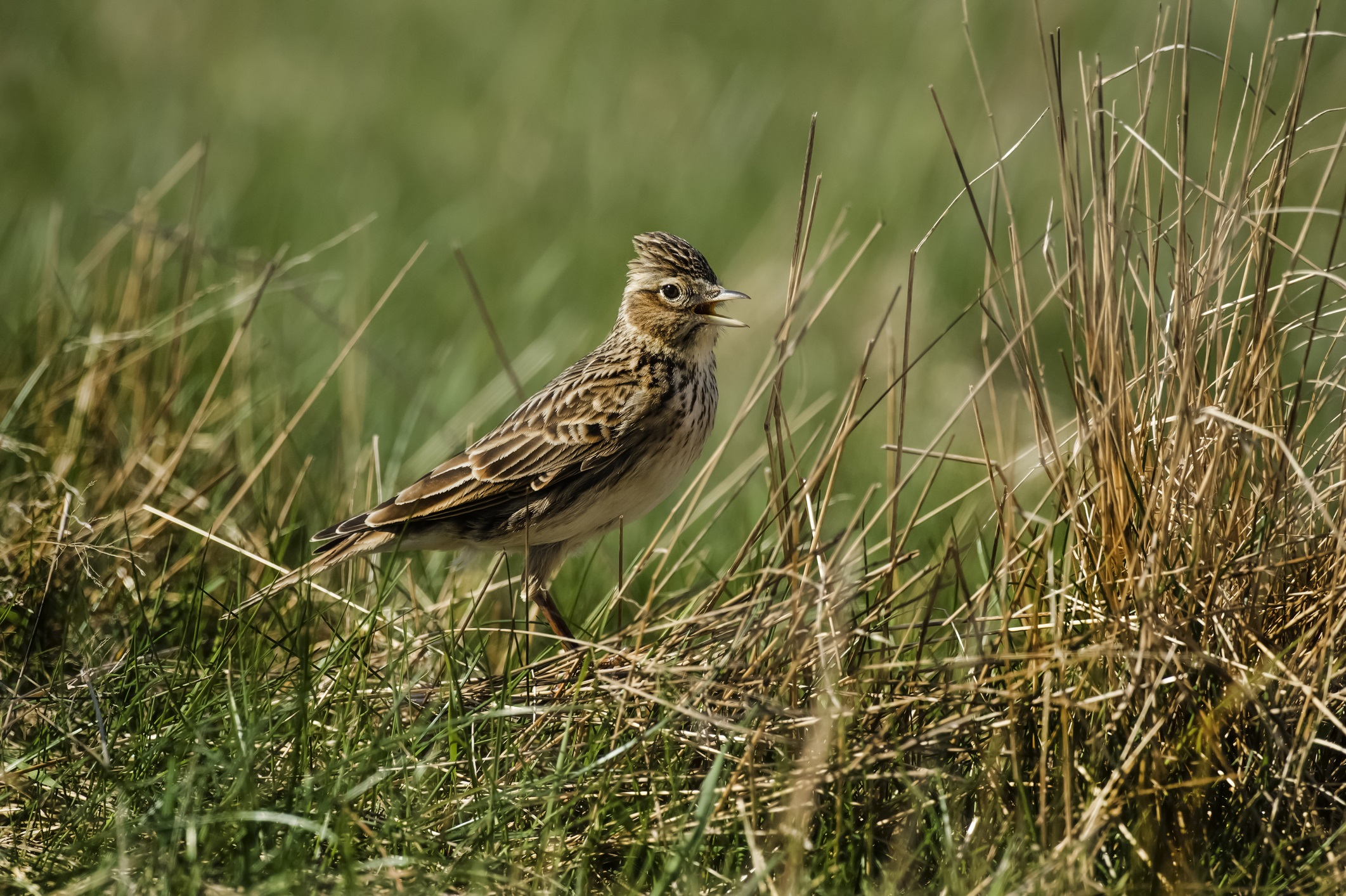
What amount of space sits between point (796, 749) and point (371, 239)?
666cm

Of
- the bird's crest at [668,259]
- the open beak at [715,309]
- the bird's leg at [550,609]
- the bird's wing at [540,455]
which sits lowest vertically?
the bird's leg at [550,609]

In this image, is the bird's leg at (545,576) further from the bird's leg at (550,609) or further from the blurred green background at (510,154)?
the blurred green background at (510,154)

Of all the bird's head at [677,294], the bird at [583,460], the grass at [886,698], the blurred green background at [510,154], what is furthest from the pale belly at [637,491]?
the blurred green background at [510,154]

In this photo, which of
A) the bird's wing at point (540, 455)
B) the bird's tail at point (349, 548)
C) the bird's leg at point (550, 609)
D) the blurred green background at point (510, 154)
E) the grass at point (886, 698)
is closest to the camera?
the grass at point (886, 698)

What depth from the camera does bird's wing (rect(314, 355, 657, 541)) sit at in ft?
15.1

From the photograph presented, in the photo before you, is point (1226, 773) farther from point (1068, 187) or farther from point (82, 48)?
point (82, 48)

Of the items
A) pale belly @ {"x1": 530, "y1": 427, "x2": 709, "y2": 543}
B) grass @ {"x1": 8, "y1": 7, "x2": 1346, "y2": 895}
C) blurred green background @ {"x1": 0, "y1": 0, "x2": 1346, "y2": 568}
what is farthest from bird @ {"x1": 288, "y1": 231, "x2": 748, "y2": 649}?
blurred green background @ {"x1": 0, "y1": 0, "x2": 1346, "y2": 568}

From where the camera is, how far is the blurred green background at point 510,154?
7621 millimetres

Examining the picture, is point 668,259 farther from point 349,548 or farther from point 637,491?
point 349,548

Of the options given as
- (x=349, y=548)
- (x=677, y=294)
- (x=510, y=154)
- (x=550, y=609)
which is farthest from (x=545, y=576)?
(x=510, y=154)

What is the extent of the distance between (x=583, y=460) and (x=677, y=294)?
2.46 ft

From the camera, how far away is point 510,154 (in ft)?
36.2

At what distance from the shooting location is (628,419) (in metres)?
4.60

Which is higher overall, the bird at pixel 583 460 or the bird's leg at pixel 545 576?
the bird at pixel 583 460
